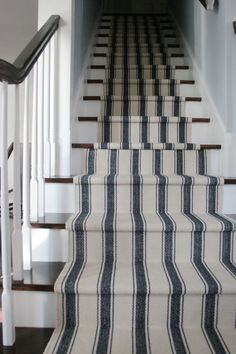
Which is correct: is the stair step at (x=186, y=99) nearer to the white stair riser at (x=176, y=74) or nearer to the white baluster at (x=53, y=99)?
the white stair riser at (x=176, y=74)

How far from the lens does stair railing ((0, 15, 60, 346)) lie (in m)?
1.26

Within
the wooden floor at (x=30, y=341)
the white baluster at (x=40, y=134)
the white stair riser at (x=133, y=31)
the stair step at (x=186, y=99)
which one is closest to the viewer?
the wooden floor at (x=30, y=341)

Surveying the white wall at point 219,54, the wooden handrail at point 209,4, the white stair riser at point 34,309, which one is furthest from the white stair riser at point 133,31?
the white stair riser at point 34,309

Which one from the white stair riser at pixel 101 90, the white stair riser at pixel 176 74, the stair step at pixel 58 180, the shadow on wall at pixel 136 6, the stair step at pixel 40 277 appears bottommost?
the stair step at pixel 40 277

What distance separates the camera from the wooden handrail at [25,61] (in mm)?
1246

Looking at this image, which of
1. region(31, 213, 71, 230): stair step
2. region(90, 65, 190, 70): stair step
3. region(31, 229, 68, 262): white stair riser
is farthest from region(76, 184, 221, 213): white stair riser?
region(90, 65, 190, 70): stair step

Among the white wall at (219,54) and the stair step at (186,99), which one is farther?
the stair step at (186,99)

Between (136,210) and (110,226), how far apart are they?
31 cm

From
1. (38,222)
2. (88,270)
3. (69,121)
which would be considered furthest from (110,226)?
(69,121)

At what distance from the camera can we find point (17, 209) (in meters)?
1.38

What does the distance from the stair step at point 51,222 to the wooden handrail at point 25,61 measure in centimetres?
62

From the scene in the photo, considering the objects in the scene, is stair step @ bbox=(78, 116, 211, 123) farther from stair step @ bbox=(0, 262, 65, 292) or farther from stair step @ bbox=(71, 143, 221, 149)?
stair step @ bbox=(0, 262, 65, 292)

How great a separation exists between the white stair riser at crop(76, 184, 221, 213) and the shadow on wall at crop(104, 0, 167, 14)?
17.6 ft

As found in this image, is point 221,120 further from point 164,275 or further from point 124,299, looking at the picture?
point 124,299
